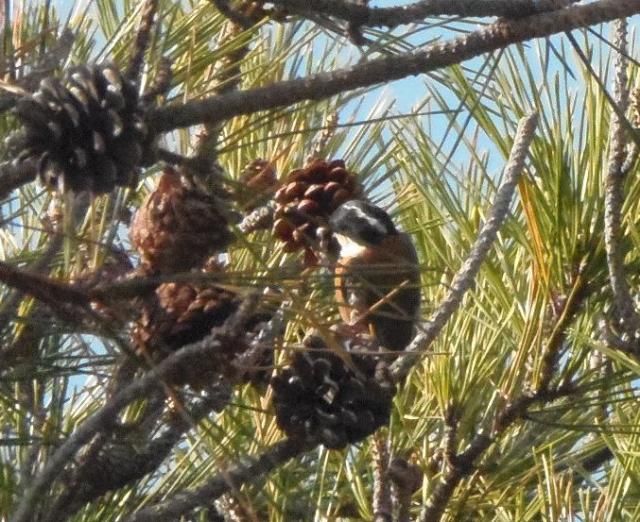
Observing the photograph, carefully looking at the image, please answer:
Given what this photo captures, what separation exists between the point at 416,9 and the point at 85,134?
0.18 m

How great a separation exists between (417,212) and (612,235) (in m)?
0.51

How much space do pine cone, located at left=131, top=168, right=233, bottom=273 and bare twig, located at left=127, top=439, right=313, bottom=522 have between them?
14 cm

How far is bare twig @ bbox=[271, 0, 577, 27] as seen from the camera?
73 cm

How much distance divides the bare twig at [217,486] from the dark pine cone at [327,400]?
0.02m

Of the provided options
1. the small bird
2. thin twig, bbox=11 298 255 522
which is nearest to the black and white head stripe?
the small bird

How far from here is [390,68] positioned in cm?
70

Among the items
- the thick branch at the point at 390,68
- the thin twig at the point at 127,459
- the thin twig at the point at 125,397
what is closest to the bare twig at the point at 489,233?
the thin twig at the point at 127,459

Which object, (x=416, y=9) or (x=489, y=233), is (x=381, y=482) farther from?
(x=416, y=9)

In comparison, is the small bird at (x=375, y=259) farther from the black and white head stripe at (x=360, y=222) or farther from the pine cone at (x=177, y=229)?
the pine cone at (x=177, y=229)

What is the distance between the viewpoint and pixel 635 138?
728mm

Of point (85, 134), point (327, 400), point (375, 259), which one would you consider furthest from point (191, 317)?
point (375, 259)

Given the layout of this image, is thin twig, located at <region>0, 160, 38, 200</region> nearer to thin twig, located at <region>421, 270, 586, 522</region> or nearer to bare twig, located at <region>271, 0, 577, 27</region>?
bare twig, located at <region>271, 0, 577, 27</region>

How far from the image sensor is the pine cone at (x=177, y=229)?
0.94 meters

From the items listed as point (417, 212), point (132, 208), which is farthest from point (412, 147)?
point (132, 208)
